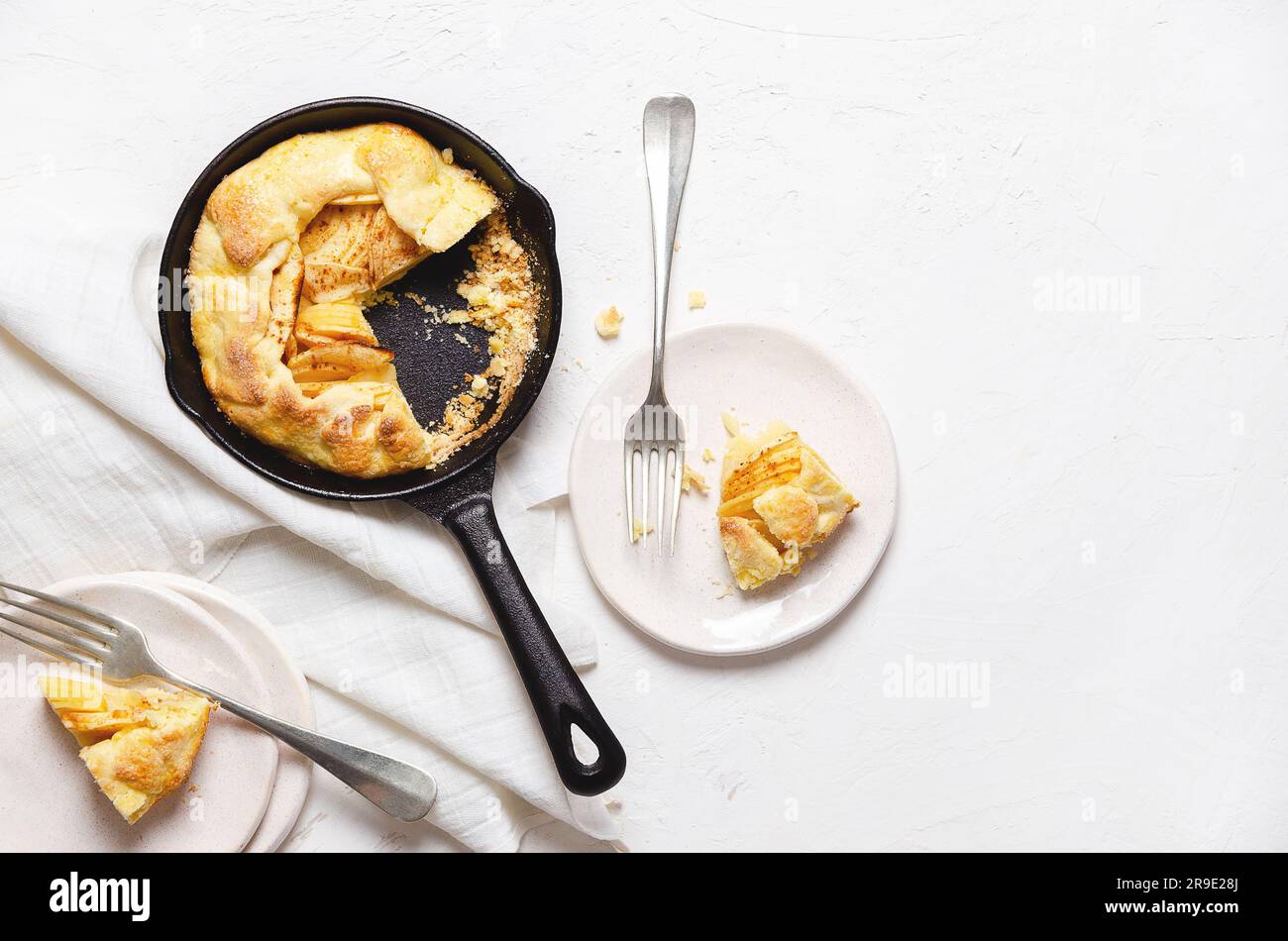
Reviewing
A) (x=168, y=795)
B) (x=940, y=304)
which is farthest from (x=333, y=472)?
(x=940, y=304)

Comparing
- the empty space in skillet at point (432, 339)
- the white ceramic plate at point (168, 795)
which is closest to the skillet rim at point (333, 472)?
the empty space in skillet at point (432, 339)

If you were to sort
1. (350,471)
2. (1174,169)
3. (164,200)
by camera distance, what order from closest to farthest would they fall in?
(350,471)
(164,200)
(1174,169)

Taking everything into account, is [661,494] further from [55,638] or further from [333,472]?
[55,638]

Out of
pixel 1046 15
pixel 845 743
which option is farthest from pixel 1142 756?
pixel 1046 15

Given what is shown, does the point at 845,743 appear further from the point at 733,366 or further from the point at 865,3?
the point at 865,3

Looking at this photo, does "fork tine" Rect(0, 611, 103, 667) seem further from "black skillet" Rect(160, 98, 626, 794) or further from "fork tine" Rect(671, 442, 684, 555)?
"fork tine" Rect(671, 442, 684, 555)

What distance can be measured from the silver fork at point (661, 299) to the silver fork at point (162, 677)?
0.87m

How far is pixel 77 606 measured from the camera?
238 centimetres

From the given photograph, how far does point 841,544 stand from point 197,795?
5.86 feet

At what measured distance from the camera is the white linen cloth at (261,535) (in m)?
2.47

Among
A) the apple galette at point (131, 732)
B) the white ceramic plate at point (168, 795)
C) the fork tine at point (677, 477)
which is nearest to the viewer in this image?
the apple galette at point (131, 732)

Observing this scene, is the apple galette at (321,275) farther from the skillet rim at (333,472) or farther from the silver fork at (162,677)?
the silver fork at (162,677)

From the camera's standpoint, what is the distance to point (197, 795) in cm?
251

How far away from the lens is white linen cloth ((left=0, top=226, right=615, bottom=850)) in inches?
Result: 97.1
